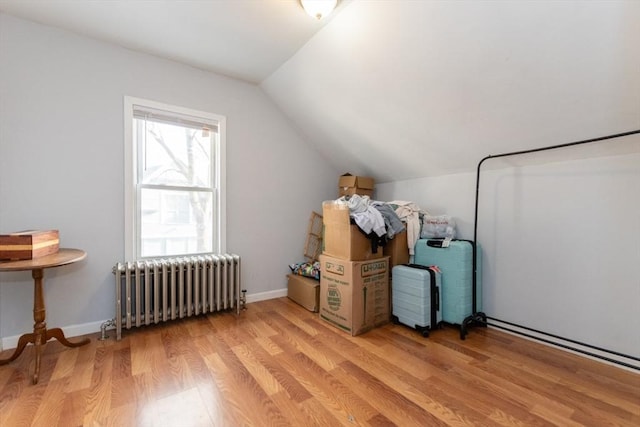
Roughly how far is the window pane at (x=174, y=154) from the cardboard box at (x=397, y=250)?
2.11 metres

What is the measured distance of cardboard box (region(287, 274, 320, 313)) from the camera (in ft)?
9.83

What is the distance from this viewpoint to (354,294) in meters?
2.50

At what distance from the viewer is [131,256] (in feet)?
8.61

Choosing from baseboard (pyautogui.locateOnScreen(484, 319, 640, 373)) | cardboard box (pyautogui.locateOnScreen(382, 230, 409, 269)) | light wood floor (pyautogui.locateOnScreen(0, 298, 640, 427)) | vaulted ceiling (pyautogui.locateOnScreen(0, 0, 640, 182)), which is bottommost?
light wood floor (pyautogui.locateOnScreen(0, 298, 640, 427))

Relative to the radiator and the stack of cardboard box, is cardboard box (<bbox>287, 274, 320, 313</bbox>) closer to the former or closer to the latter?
the stack of cardboard box

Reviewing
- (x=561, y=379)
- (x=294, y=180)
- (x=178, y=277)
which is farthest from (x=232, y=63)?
(x=561, y=379)

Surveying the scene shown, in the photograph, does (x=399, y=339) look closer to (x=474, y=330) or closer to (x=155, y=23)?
(x=474, y=330)

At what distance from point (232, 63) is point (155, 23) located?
0.75 metres

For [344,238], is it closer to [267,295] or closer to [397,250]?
[397,250]

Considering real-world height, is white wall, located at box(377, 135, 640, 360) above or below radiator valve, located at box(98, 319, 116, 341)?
above

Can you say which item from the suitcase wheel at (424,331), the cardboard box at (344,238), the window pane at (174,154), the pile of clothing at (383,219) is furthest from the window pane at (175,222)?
the suitcase wheel at (424,331)

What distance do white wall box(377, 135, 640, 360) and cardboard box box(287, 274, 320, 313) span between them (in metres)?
1.69

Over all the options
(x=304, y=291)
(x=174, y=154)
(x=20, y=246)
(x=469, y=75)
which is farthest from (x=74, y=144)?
(x=469, y=75)

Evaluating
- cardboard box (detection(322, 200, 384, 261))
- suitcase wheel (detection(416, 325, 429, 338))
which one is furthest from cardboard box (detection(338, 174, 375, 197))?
suitcase wheel (detection(416, 325, 429, 338))
